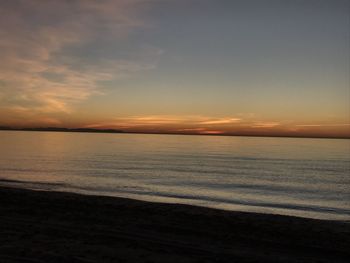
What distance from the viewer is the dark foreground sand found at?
10.1 metres

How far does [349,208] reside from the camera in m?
28.7

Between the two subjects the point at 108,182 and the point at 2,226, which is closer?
the point at 2,226

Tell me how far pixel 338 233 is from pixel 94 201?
13.1 meters

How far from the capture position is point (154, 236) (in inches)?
488

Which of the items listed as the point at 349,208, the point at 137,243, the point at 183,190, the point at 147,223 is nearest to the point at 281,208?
the point at 349,208

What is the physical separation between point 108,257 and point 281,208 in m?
20.3

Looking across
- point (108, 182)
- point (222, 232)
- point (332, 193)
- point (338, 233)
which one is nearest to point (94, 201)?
point (222, 232)

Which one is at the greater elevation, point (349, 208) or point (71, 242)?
point (71, 242)

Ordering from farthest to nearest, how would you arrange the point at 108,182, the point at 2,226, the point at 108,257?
1. the point at 108,182
2. the point at 2,226
3. the point at 108,257

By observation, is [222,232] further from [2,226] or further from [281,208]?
[281,208]

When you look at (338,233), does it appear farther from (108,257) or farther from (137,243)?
(108,257)

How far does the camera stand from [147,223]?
48.0 ft

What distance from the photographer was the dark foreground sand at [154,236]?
33.1 feet

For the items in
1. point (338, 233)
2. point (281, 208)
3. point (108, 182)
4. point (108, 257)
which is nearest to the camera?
point (108, 257)
